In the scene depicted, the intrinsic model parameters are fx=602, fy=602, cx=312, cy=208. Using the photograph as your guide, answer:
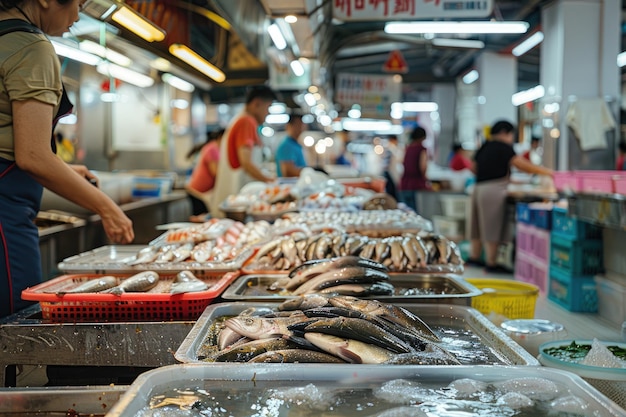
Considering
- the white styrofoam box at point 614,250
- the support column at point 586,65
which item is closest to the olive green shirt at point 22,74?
the white styrofoam box at point 614,250

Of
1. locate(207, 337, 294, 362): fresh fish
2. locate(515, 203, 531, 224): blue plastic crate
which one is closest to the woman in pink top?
locate(515, 203, 531, 224): blue plastic crate

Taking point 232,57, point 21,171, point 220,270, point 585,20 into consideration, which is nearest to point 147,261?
point 220,270

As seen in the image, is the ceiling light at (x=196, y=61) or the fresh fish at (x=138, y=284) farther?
the ceiling light at (x=196, y=61)

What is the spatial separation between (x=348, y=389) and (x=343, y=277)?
1.10 meters

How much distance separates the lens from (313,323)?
6.22ft

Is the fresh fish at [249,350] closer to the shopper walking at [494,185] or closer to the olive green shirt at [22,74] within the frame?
the olive green shirt at [22,74]

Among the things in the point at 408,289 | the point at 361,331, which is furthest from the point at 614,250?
the point at 361,331

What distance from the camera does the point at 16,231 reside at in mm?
2732

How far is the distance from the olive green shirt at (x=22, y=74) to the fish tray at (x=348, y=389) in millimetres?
1549

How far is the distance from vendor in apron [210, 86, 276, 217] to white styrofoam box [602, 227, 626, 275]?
415 centimetres

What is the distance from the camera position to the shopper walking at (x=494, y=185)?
31.9 feet

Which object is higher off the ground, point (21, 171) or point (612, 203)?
point (21, 171)

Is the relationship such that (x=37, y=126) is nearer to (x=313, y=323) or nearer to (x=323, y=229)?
(x=313, y=323)

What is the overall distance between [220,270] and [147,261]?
407 millimetres
